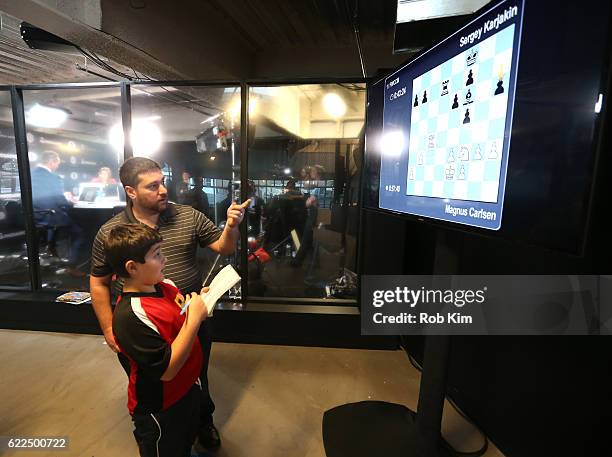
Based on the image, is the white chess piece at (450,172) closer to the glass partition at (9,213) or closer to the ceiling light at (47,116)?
the glass partition at (9,213)

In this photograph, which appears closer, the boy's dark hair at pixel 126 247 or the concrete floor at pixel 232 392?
the boy's dark hair at pixel 126 247

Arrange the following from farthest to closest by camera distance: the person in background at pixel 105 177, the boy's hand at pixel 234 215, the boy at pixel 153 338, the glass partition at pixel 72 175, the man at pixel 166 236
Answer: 1. the person in background at pixel 105 177
2. the glass partition at pixel 72 175
3. the boy's hand at pixel 234 215
4. the man at pixel 166 236
5. the boy at pixel 153 338

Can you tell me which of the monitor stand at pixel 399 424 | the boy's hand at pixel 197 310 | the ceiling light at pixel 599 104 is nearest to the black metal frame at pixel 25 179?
the boy's hand at pixel 197 310

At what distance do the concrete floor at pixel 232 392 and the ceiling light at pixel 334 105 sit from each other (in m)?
2.92

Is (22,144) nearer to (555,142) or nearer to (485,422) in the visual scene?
(555,142)

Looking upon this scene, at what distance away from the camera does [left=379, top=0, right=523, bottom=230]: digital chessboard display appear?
2.68 feet

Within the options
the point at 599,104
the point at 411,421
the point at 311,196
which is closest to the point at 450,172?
the point at 599,104

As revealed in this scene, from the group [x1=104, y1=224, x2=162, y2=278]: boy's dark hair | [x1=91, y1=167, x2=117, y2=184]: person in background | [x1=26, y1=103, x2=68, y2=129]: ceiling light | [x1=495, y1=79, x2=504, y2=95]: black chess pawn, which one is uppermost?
[x1=26, y1=103, x2=68, y2=129]: ceiling light

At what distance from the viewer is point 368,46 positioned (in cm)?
328

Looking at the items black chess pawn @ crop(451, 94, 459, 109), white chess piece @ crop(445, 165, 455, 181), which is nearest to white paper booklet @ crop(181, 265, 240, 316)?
white chess piece @ crop(445, 165, 455, 181)

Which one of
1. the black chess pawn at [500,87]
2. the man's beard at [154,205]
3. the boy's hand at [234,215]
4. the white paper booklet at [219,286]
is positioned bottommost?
the white paper booklet at [219,286]

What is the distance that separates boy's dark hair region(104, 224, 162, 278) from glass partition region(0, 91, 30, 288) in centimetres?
310

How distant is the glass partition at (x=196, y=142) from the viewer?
3.07m

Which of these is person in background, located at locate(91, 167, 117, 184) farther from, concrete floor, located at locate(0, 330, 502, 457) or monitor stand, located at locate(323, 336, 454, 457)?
monitor stand, located at locate(323, 336, 454, 457)
